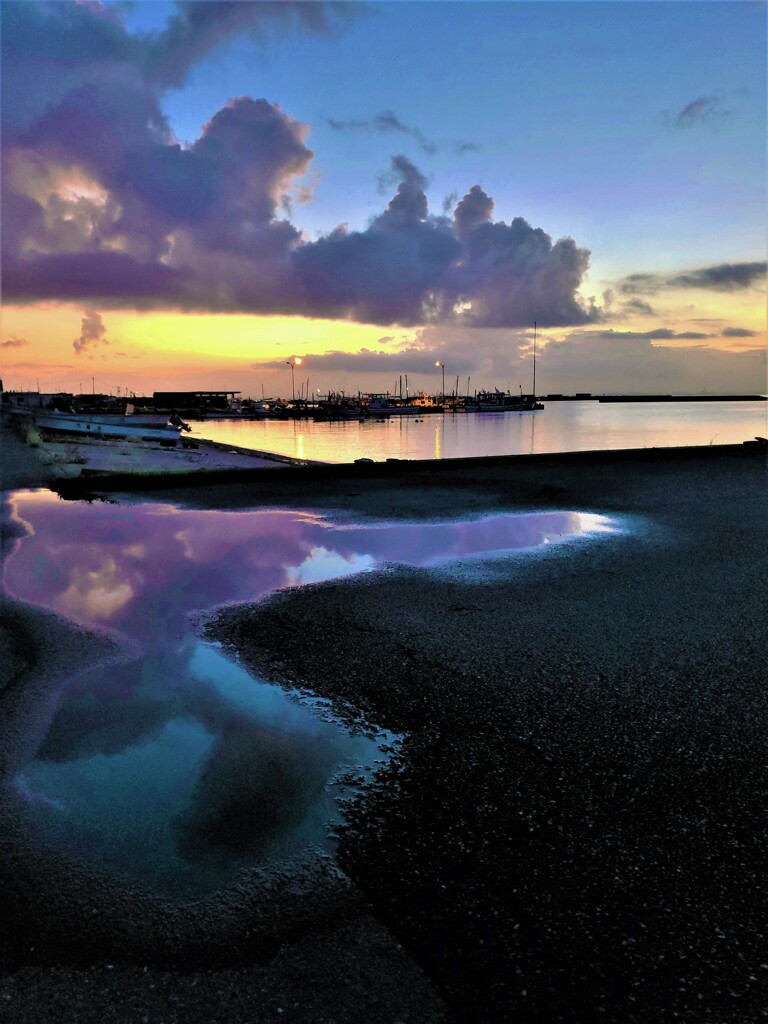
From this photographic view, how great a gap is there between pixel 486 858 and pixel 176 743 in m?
2.34

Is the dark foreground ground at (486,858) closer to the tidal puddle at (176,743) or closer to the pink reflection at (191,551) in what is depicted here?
the tidal puddle at (176,743)

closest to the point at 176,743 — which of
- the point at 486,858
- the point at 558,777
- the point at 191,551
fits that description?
the point at 486,858

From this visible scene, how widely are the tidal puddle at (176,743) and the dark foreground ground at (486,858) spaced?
9.1 inches

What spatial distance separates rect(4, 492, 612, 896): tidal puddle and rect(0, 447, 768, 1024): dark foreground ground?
0.76 feet

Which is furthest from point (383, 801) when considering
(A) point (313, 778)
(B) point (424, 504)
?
(B) point (424, 504)

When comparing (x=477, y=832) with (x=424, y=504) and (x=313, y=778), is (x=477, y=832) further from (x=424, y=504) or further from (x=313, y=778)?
(x=424, y=504)

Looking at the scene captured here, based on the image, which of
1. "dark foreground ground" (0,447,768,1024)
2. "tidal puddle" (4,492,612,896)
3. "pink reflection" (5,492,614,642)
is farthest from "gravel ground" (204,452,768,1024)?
"pink reflection" (5,492,614,642)

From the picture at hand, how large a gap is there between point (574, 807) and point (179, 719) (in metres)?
2.88

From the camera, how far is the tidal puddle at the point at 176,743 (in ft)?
11.6

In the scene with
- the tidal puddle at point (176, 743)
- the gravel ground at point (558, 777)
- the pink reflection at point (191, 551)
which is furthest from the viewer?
the pink reflection at point (191, 551)

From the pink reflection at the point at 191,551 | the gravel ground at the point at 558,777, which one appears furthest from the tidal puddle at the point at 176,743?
the gravel ground at the point at 558,777

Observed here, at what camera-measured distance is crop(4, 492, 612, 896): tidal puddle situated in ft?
11.6

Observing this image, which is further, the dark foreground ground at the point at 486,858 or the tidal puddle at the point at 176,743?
the tidal puddle at the point at 176,743

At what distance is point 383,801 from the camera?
3854 millimetres
